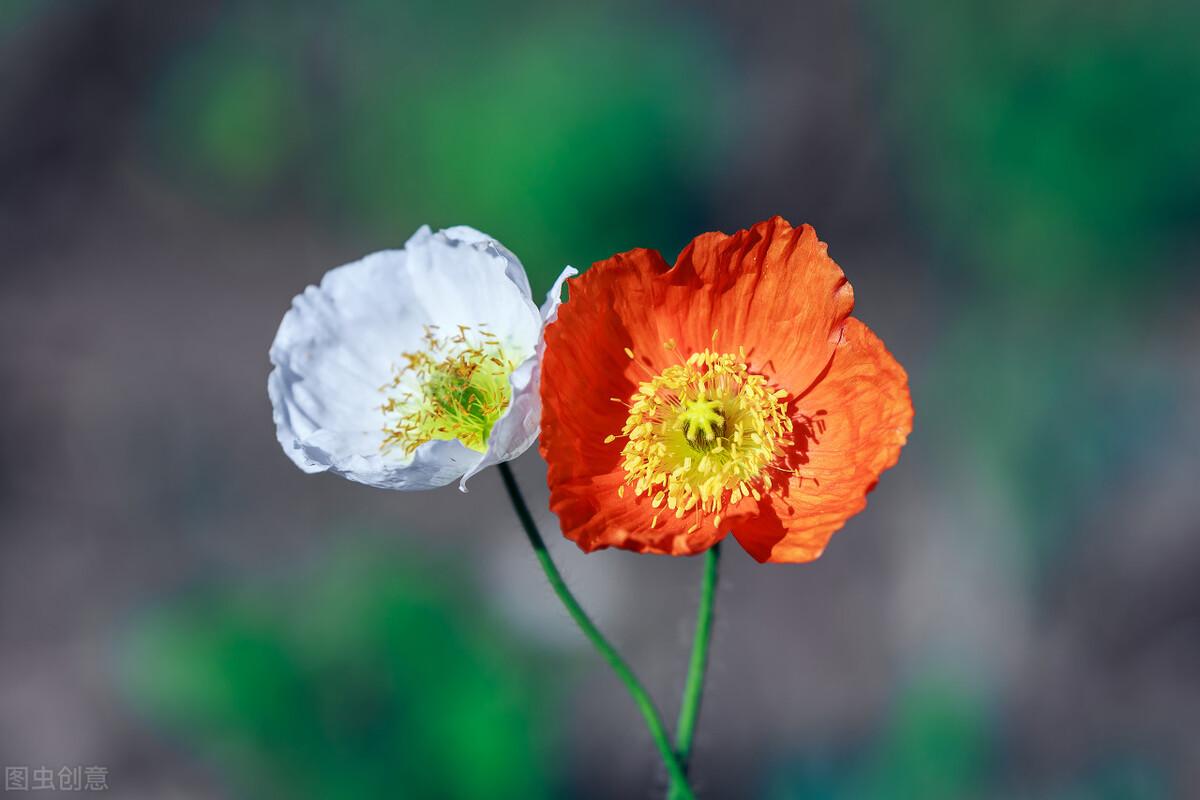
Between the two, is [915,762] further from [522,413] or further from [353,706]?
[522,413]

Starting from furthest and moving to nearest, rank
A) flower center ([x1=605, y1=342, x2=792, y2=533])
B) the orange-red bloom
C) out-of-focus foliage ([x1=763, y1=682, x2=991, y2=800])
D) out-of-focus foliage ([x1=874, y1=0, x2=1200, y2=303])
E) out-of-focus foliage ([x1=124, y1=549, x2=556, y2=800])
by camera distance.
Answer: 1. out-of-focus foliage ([x1=874, y1=0, x2=1200, y2=303])
2. out-of-focus foliage ([x1=763, y1=682, x2=991, y2=800])
3. out-of-focus foliage ([x1=124, y1=549, x2=556, y2=800])
4. flower center ([x1=605, y1=342, x2=792, y2=533])
5. the orange-red bloom

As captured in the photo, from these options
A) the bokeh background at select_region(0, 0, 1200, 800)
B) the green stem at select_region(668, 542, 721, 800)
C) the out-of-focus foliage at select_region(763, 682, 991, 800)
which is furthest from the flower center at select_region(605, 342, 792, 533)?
the out-of-focus foliage at select_region(763, 682, 991, 800)

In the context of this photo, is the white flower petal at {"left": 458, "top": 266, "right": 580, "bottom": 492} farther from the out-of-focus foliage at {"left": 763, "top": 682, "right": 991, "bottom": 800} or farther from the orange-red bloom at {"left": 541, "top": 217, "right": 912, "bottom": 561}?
the out-of-focus foliage at {"left": 763, "top": 682, "right": 991, "bottom": 800}

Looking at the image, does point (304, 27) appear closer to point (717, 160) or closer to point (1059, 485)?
point (717, 160)

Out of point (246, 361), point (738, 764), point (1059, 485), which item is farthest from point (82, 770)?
point (1059, 485)

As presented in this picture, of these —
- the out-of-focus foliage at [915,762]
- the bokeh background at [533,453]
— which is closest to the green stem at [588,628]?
the bokeh background at [533,453]

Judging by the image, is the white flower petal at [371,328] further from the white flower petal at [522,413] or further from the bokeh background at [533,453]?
the bokeh background at [533,453]

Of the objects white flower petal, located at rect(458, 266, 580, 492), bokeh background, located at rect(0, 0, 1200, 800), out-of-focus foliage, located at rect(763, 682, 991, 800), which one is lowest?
out-of-focus foliage, located at rect(763, 682, 991, 800)
